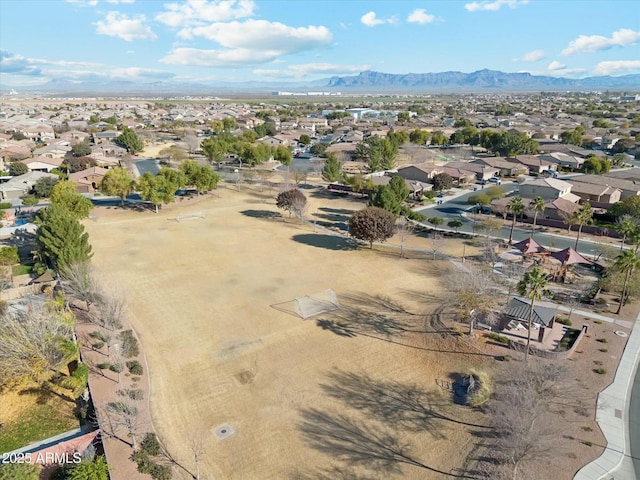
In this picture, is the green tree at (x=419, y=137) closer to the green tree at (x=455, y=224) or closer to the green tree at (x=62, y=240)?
the green tree at (x=455, y=224)

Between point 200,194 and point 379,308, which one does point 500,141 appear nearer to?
point 200,194

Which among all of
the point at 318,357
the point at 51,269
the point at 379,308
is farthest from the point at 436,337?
the point at 51,269

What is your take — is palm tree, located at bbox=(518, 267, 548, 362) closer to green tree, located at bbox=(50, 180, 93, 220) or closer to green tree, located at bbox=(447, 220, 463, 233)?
green tree, located at bbox=(447, 220, 463, 233)

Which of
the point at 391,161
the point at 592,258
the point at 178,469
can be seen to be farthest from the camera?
the point at 391,161

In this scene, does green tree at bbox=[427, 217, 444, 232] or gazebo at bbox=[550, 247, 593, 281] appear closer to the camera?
gazebo at bbox=[550, 247, 593, 281]

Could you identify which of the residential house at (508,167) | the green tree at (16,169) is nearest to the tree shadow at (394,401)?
the residential house at (508,167)

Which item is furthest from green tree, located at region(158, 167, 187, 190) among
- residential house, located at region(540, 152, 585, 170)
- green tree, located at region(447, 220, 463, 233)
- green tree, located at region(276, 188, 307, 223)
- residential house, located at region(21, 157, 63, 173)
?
residential house, located at region(540, 152, 585, 170)
